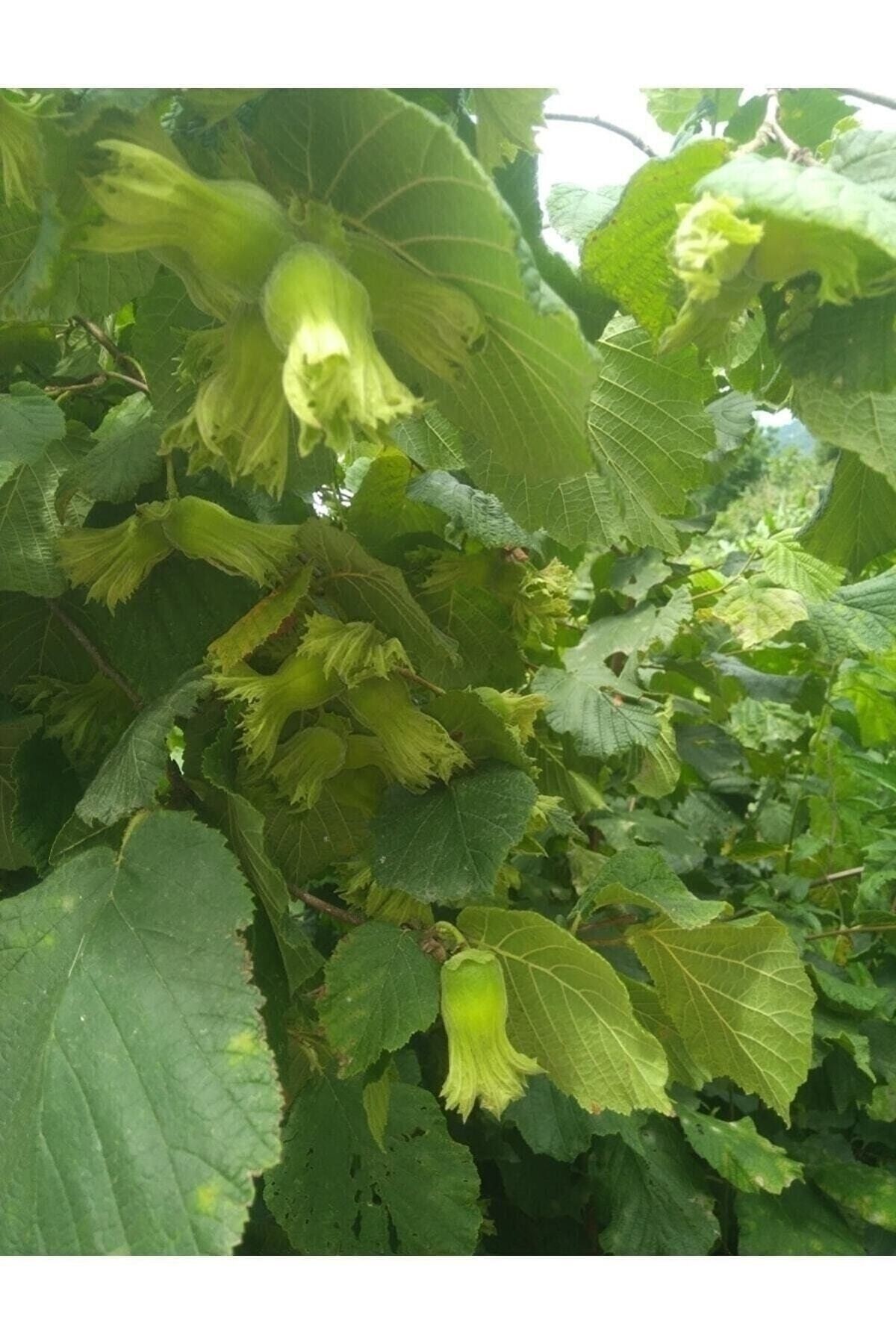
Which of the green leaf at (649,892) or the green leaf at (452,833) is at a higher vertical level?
the green leaf at (452,833)

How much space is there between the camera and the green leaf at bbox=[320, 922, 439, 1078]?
608 mm

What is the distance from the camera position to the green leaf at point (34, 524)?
0.66m

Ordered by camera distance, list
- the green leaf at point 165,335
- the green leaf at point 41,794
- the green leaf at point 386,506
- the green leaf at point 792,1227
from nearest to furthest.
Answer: the green leaf at point 165,335, the green leaf at point 41,794, the green leaf at point 386,506, the green leaf at point 792,1227

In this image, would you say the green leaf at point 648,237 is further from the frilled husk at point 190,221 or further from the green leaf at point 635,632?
the green leaf at point 635,632

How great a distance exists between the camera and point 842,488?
598 mm

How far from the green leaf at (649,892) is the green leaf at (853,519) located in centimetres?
26

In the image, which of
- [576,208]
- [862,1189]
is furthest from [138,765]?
[862,1189]

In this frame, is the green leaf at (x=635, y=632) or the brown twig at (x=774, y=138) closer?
the brown twig at (x=774, y=138)

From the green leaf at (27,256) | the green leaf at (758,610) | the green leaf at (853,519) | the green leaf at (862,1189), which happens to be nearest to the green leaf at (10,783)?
the green leaf at (27,256)

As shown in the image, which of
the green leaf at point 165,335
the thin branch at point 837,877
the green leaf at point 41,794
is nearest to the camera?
the green leaf at point 165,335

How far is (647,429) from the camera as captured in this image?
Answer: 65 cm

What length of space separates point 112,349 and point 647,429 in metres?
0.40

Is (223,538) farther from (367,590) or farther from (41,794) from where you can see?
(41,794)

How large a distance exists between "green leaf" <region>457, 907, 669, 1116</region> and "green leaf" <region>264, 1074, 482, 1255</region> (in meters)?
0.16
